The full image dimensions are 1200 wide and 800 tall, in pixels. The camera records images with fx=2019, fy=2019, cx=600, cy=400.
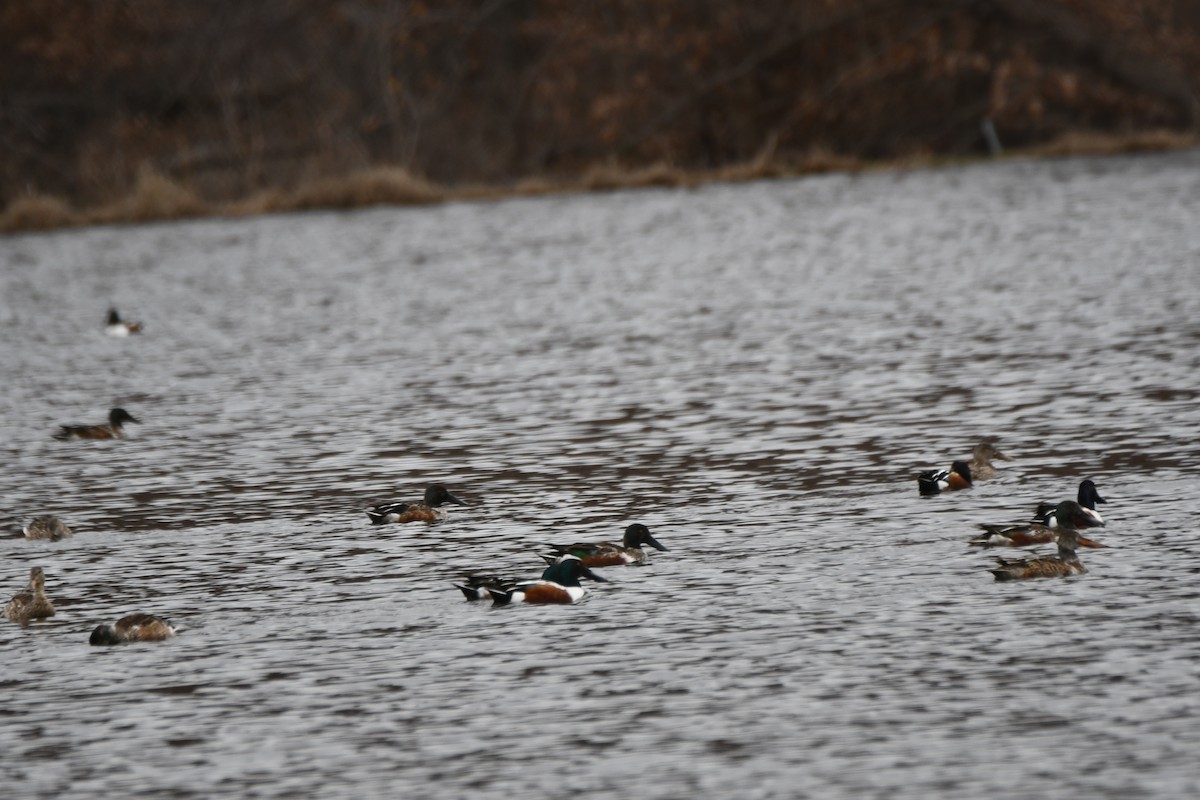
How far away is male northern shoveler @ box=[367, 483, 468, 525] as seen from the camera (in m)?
12.8

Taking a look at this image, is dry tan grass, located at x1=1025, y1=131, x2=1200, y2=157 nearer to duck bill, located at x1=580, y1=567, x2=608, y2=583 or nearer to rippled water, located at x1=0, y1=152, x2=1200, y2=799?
rippled water, located at x1=0, y1=152, x2=1200, y2=799

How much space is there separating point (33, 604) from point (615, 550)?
3.14 metres

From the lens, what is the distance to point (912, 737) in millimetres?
8031

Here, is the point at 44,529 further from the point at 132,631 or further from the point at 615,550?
the point at 615,550

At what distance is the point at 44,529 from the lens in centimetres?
1277

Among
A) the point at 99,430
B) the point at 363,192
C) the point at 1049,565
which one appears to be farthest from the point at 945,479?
the point at 363,192

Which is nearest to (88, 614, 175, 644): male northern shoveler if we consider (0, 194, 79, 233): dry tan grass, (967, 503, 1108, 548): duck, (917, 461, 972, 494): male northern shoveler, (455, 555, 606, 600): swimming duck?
(455, 555, 606, 600): swimming duck

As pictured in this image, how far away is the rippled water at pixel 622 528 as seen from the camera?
26.6ft

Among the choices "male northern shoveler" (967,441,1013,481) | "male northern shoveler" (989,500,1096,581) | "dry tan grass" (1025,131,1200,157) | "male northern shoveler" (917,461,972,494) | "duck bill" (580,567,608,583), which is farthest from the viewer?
"dry tan grass" (1025,131,1200,157)

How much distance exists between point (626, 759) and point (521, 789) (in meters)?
0.50

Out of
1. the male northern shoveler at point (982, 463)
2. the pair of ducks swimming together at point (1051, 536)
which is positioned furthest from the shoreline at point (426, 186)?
the pair of ducks swimming together at point (1051, 536)

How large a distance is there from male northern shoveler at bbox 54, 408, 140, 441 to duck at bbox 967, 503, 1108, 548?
27.7 ft

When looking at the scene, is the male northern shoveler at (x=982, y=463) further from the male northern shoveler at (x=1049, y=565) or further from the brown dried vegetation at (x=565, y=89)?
the brown dried vegetation at (x=565, y=89)

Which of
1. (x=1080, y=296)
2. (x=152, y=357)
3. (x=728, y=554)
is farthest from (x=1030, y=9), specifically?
(x=728, y=554)
